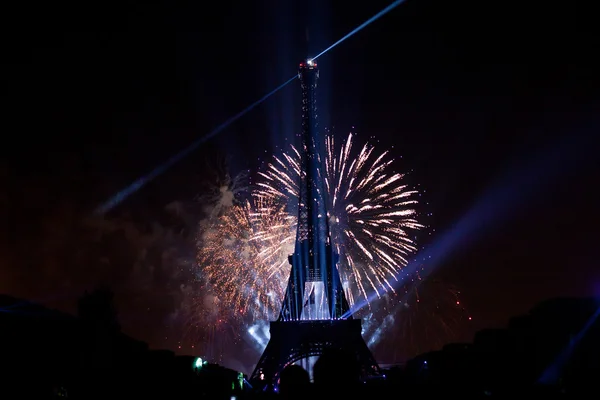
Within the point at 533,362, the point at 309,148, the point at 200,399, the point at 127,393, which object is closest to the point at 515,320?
the point at 533,362

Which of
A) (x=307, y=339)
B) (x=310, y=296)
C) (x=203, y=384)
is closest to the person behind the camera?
(x=203, y=384)

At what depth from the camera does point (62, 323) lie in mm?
24641

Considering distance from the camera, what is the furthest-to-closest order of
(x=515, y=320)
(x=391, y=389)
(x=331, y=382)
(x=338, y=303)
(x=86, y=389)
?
(x=338, y=303)
(x=515, y=320)
(x=86, y=389)
(x=391, y=389)
(x=331, y=382)

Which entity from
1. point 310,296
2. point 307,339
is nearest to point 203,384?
point 307,339

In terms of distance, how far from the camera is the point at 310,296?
51875 millimetres

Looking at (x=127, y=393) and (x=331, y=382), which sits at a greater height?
(x=127, y=393)

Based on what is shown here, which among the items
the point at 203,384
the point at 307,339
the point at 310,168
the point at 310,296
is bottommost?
the point at 203,384

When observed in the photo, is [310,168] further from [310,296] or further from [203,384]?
[203,384]

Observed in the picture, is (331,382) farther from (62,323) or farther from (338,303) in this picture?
(338,303)

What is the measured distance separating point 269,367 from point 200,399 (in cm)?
2076

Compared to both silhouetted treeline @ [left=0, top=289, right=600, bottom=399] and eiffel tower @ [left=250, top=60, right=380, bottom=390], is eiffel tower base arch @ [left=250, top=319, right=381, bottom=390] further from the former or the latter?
silhouetted treeline @ [left=0, top=289, right=600, bottom=399]

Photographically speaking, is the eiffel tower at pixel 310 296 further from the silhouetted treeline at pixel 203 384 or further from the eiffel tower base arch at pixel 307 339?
the silhouetted treeline at pixel 203 384

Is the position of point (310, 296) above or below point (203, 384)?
above

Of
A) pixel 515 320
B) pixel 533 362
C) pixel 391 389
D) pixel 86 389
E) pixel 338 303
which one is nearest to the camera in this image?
pixel 391 389
